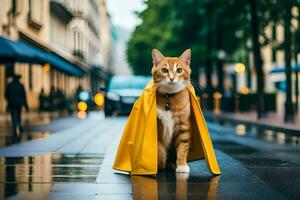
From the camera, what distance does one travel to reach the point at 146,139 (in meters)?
7.16

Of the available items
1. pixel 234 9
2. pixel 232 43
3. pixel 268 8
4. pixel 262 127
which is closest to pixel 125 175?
pixel 262 127

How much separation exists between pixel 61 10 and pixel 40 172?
40.4 metres

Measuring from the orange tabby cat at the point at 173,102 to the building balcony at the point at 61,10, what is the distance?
37.4m

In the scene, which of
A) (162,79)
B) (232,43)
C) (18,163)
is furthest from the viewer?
(232,43)

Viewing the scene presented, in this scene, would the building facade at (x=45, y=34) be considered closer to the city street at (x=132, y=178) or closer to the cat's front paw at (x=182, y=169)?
the city street at (x=132, y=178)

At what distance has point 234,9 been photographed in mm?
30406

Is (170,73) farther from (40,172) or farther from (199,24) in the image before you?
(199,24)

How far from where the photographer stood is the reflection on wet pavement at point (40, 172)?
6391 millimetres

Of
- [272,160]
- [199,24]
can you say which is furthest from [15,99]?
[199,24]

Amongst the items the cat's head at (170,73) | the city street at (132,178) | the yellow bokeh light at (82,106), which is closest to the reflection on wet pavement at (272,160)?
the city street at (132,178)

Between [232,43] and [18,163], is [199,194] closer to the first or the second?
[18,163]

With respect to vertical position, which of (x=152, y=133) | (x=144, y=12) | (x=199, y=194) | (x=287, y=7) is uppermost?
(x=144, y=12)

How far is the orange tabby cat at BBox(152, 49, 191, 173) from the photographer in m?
7.14

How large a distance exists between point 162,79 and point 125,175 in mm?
1287
